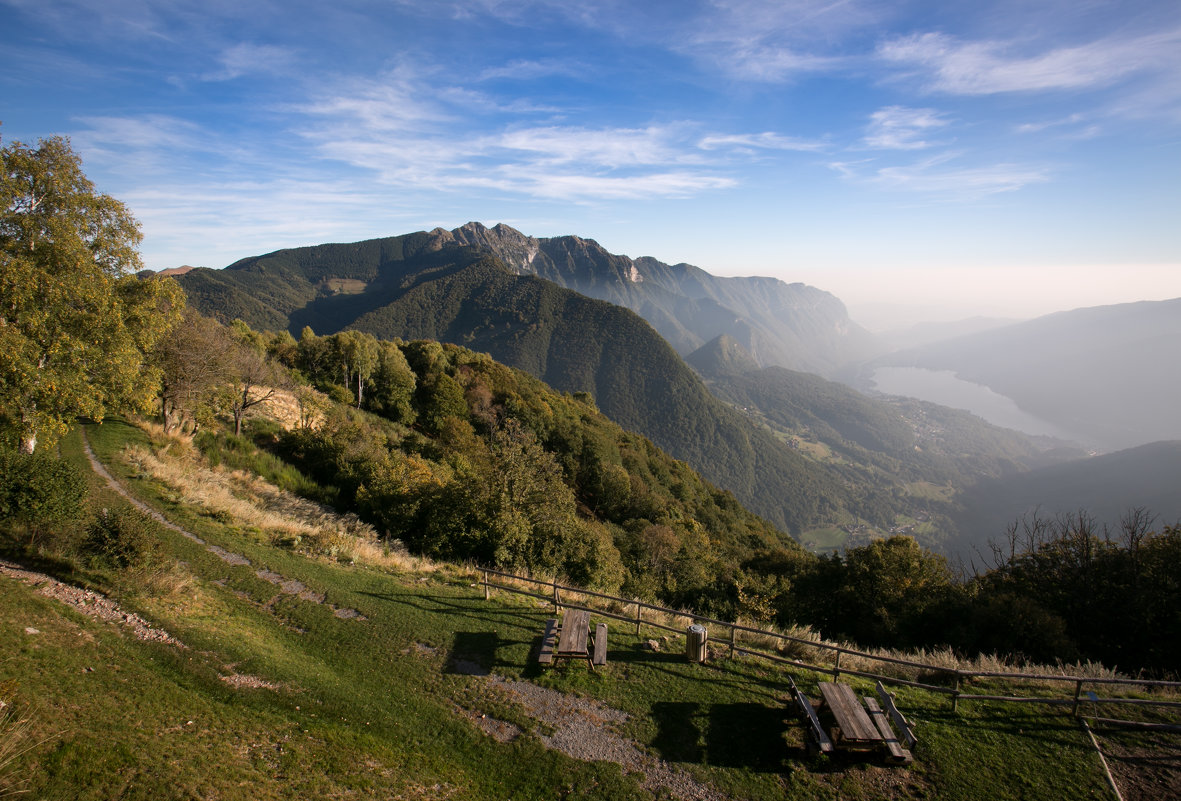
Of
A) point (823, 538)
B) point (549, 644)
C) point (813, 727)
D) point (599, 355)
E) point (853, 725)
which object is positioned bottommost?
point (823, 538)

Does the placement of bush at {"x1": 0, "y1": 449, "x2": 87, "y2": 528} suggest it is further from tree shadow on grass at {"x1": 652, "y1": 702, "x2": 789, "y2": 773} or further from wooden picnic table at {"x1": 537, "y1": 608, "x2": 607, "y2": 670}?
tree shadow on grass at {"x1": 652, "y1": 702, "x2": 789, "y2": 773}

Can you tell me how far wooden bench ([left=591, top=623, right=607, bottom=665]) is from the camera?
1053 centimetres

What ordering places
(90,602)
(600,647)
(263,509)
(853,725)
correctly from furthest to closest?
(263,509), (600,647), (90,602), (853,725)

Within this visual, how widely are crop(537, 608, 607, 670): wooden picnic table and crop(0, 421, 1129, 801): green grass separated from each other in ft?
1.22

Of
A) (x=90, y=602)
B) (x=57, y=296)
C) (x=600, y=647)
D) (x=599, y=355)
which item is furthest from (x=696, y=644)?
(x=599, y=355)

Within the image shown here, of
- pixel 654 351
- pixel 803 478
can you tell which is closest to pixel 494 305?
pixel 654 351

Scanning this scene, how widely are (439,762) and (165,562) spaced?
8264 mm

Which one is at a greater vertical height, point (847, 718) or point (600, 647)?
point (847, 718)

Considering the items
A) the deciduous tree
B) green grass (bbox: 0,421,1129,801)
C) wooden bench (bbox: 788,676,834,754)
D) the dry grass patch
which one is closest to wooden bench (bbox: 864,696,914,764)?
green grass (bbox: 0,421,1129,801)

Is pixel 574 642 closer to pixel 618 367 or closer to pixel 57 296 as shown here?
pixel 57 296

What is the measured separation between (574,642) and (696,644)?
9.53ft

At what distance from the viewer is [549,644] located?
10.9 m

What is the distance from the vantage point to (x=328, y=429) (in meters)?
27.4

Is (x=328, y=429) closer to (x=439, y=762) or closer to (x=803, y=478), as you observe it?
(x=439, y=762)
